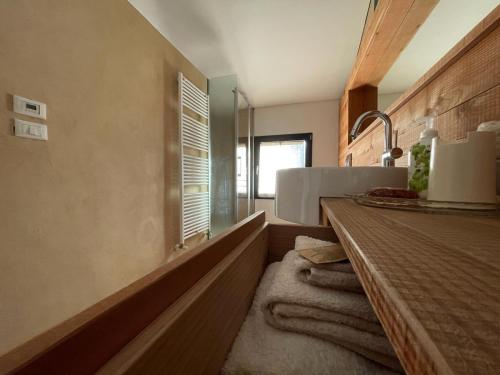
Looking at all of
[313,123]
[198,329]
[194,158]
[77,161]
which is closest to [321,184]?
[198,329]

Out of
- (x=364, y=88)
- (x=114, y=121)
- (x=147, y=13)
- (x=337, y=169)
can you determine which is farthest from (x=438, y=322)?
(x=364, y=88)

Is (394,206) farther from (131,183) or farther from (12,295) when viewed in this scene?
(131,183)

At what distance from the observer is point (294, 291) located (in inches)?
18.9

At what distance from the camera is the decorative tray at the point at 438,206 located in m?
0.38

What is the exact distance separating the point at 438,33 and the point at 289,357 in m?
2.35

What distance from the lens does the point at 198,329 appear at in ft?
1.06

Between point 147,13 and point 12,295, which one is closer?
point 12,295

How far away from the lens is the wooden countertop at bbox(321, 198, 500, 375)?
80 millimetres

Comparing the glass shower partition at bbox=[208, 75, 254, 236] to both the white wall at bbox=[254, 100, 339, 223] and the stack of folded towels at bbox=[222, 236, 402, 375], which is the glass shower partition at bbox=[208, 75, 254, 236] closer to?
the white wall at bbox=[254, 100, 339, 223]

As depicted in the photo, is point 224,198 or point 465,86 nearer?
point 465,86

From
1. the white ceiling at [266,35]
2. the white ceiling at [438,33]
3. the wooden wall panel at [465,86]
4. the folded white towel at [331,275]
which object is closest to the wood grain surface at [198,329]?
the folded white towel at [331,275]

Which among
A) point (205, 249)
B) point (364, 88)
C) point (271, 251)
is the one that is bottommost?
point (271, 251)

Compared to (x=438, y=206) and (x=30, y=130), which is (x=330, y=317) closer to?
(x=438, y=206)

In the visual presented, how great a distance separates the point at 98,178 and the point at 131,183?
0.75 ft
